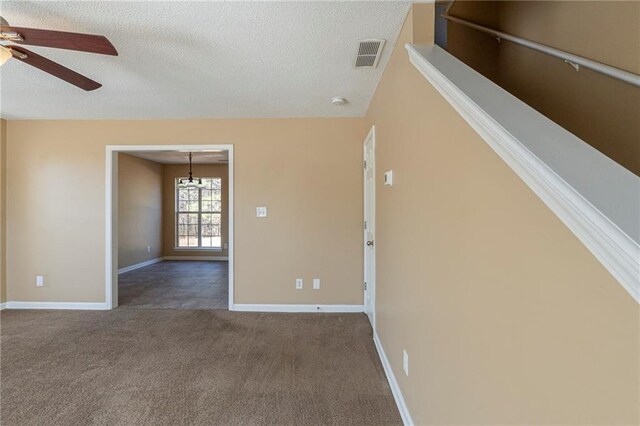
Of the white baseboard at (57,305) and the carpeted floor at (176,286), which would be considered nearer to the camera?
the white baseboard at (57,305)

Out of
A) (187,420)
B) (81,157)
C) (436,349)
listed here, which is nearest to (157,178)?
(81,157)

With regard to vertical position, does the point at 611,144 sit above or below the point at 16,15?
below

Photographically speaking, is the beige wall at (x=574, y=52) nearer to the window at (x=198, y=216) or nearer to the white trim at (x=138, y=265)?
the white trim at (x=138, y=265)

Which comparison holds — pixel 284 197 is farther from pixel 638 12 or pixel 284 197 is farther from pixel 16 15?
pixel 638 12

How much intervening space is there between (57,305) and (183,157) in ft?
13.1

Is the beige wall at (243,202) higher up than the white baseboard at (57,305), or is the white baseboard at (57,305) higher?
the beige wall at (243,202)

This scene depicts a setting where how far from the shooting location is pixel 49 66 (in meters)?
1.98

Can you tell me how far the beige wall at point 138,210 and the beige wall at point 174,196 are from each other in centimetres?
19

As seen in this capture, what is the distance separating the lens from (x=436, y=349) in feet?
4.54

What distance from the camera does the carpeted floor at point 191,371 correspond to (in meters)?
1.93

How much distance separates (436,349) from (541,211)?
3.02 ft

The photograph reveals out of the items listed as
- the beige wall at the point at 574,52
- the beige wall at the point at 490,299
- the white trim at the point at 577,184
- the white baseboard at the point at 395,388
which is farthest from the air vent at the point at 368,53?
the white baseboard at the point at 395,388

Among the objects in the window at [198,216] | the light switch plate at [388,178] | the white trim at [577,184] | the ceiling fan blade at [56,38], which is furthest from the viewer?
the window at [198,216]

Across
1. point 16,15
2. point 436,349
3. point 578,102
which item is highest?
point 16,15
